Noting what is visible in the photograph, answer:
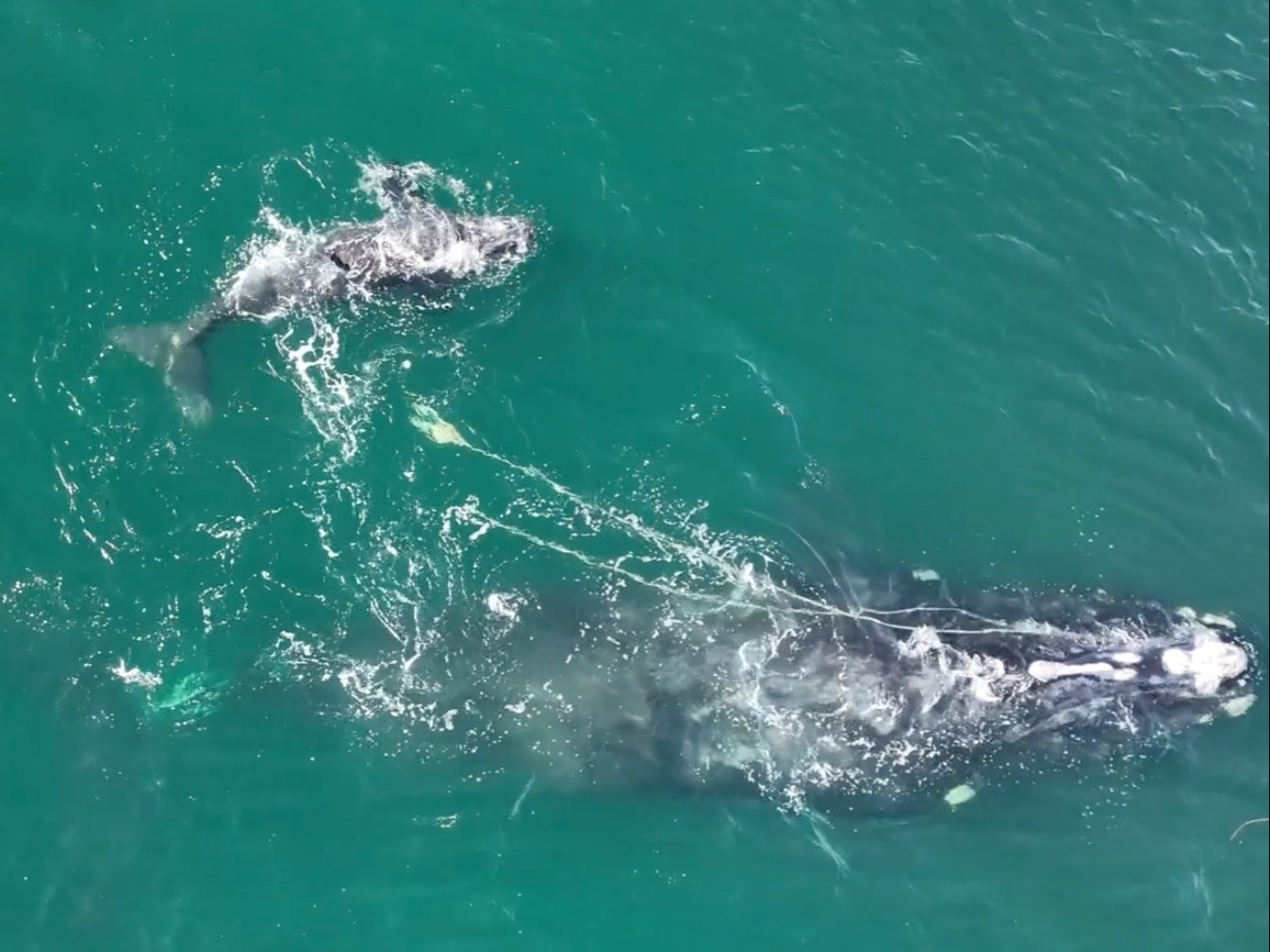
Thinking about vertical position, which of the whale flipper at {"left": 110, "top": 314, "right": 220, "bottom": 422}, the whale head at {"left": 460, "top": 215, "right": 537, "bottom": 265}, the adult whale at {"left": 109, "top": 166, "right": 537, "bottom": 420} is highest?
the whale head at {"left": 460, "top": 215, "right": 537, "bottom": 265}

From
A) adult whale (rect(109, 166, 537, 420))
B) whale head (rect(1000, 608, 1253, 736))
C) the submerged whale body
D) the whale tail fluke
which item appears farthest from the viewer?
whale head (rect(1000, 608, 1253, 736))

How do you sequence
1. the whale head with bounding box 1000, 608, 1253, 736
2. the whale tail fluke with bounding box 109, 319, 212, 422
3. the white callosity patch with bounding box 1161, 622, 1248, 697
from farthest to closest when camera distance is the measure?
the white callosity patch with bounding box 1161, 622, 1248, 697, the whale head with bounding box 1000, 608, 1253, 736, the whale tail fluke with bounding box 109, 319, 212, 422

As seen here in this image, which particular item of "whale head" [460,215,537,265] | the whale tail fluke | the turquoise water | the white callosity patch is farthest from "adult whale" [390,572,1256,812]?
"whale head" [460,215,537,265]

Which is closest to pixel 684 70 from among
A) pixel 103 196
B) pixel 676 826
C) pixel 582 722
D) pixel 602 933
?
pixel 103 196

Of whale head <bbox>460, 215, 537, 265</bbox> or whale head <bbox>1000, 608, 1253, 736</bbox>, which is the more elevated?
whale head <bbox>460, 215, 537, 265</bbox>

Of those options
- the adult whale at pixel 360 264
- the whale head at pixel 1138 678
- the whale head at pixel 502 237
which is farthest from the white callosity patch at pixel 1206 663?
the adult whale at pixel 360 264

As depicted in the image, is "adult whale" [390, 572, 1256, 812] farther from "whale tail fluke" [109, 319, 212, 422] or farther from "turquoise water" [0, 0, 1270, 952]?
"whale tail fluke" [109, 319, 212, 422]
